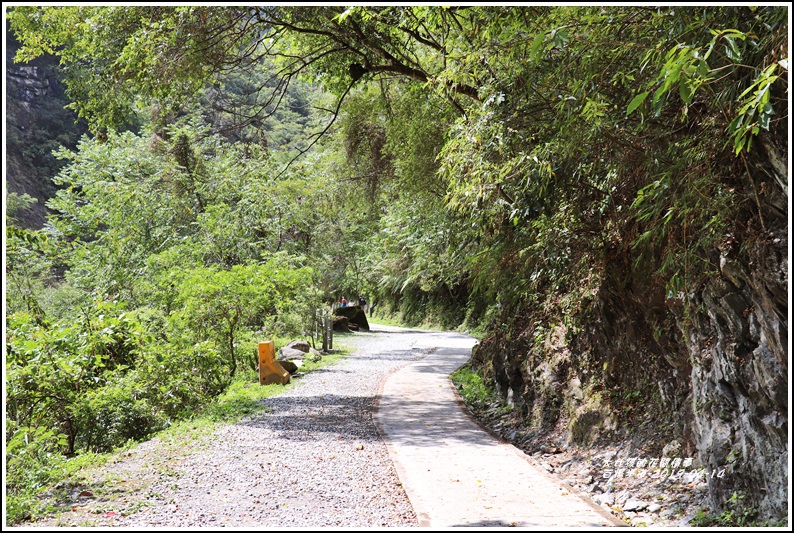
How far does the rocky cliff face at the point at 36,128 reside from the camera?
138 ft

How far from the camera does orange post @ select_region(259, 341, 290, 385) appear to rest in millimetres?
11883

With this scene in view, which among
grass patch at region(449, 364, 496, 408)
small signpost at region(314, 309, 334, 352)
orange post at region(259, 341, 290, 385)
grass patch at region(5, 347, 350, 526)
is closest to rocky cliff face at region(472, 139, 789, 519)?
grass patch at region(449, 364, 496, 408)

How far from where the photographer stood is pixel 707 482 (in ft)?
14.8

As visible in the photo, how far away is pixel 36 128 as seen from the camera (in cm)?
4397

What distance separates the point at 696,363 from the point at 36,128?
49091mm

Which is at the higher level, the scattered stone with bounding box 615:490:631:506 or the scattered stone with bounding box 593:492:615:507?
the scattered stone with bounding box 615:490:631:506

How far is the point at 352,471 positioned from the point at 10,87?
4791cm

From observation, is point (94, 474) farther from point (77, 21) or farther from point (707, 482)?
point (77, 21)

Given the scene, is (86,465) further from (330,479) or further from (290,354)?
(290,354)

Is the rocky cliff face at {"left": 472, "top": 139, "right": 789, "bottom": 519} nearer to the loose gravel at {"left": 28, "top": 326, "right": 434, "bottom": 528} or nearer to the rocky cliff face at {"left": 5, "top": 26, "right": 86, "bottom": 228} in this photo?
the loose gravel at {"left": 28, "top": 326, "right": 434, "bottom": 528}

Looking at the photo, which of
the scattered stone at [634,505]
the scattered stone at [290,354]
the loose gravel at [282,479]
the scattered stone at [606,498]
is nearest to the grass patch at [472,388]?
the loose gravel at [282,479]

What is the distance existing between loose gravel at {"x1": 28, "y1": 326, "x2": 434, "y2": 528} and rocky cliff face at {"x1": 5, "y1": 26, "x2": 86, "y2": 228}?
131 ft

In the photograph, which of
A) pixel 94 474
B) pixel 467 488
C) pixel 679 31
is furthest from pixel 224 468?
pixel 679 31

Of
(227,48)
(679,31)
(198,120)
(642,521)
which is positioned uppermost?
(198,120)
